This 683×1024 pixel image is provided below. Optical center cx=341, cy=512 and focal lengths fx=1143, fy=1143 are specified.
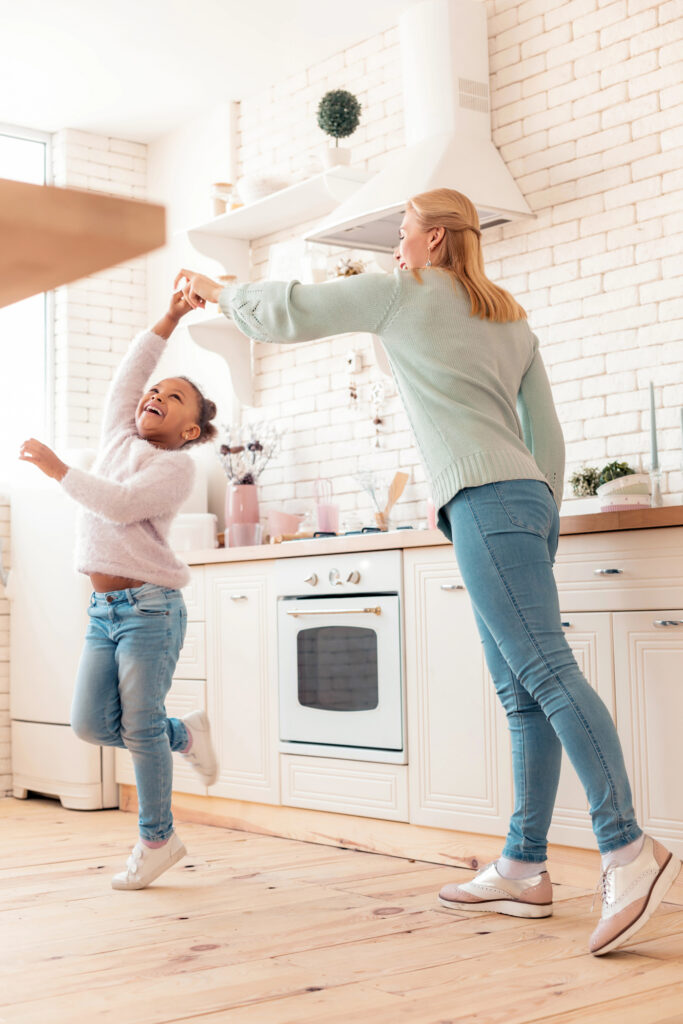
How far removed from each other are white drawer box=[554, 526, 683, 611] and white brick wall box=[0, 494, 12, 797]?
2.67 meters

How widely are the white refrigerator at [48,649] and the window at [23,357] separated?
41 centimetres

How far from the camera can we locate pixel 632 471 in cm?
318

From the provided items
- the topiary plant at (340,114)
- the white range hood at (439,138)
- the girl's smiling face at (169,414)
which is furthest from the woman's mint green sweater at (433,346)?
the topiary plant at (340,114)

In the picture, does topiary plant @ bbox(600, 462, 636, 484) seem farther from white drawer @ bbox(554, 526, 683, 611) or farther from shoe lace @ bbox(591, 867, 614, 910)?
shoe lace @ bbox(591, 867, 614, 910)

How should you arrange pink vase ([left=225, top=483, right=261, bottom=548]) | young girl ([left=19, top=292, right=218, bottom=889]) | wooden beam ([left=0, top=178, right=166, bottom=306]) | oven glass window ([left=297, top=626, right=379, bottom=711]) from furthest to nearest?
pink vase ([left=225, top=483, right=261, bottom=548]) < oven glass window ([left=297, top=626, right=379, bottom=711]) < young girl ([left=19, top=292, right=218, bottom=889]) < wooden beam ([left=0, top=178, right=166, bottom=306])

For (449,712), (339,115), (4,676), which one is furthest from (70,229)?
(4,676)

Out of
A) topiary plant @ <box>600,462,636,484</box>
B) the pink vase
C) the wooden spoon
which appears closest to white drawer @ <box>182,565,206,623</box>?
the pink vase

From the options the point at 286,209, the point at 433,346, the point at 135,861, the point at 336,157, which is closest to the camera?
the point at 433,346

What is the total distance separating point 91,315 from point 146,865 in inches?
115

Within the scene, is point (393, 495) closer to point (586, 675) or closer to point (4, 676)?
point (586, 675)

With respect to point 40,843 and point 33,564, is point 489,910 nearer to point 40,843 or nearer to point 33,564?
point 40,843

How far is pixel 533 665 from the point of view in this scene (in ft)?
6.87

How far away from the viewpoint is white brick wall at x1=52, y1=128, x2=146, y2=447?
4891 mm

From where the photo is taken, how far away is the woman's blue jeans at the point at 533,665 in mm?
2016
